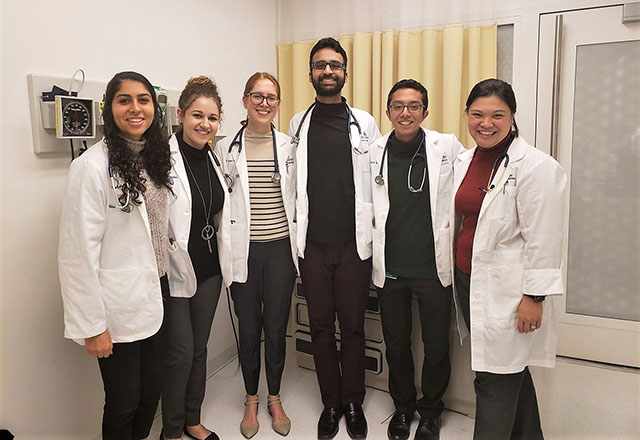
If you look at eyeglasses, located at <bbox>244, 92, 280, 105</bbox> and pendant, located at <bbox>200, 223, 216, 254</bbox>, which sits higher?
eyeglasses, located at <bbox>244, 92, 280, 105</bbox>

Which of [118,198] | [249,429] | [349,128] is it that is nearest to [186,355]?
[249,429]

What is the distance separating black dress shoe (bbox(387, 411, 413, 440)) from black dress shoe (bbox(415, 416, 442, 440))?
0.17 ft

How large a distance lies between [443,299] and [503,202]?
57 centimetres

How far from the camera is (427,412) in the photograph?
7.16 ft

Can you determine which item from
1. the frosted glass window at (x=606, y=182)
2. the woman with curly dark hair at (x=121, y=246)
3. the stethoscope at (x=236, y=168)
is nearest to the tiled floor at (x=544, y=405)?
the frosted glass window at (x=606, y=182)

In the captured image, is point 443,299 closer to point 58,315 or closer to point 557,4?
point 58,315

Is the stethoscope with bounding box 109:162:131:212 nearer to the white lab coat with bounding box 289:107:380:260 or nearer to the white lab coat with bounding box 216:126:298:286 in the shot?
the white lab coat with bounding box 216:126:298:286

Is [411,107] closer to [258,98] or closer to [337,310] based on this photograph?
[258,98]

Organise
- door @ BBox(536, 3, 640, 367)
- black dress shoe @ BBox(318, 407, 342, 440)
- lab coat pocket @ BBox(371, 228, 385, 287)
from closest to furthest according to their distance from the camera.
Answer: lab coat pocket @ BBox(371, 228, 385, 287)
black dress shoe @ BBox(318, 407, 342, 440)
door @ BBox(536, 3, 640, 367)

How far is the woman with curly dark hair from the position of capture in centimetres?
153

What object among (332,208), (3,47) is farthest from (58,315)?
(332,208)

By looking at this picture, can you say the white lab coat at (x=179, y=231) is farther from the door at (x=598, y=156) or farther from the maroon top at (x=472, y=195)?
the door at (x=598, y=156)

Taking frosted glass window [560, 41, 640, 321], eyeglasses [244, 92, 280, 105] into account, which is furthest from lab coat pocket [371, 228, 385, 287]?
frosted glass window [560, 41, 640, 321]

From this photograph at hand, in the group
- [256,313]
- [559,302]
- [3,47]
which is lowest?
[559,302]
